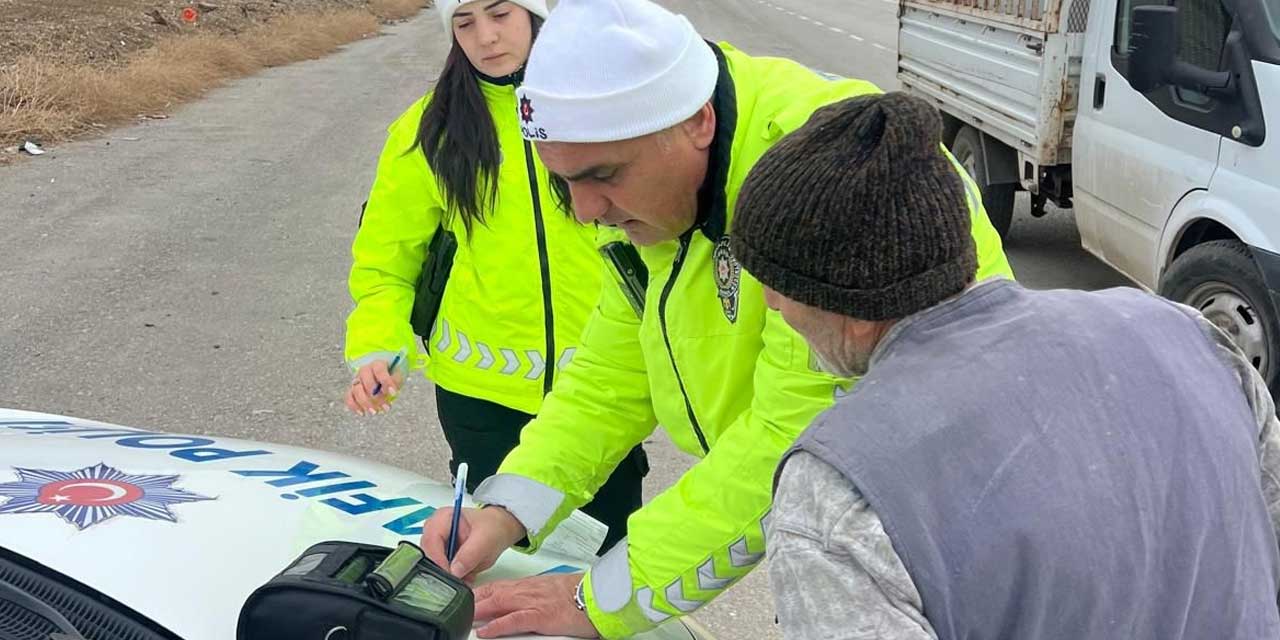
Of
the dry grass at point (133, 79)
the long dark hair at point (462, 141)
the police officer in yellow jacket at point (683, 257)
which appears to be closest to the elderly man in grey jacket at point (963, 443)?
the police officer in yellow jacket at point (683, 257)

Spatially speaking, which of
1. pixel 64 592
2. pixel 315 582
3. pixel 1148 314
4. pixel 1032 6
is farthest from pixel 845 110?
pixel 1032 6

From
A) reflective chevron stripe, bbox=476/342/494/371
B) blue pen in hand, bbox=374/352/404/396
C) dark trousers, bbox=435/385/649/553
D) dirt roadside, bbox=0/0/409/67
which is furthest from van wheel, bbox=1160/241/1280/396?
dirt roadside, bbox=0/0/409/67

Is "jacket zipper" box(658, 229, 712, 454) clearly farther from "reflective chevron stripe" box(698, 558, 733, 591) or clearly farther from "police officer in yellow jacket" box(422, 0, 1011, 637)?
"reflective chevron stripe" box(698, 558, 733, 591)

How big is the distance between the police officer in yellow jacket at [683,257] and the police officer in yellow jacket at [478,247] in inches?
30.8

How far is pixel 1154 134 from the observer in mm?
4984

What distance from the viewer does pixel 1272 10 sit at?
4.28 metres

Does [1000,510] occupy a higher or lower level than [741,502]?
higher

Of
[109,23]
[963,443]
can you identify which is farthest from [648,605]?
[109,23]

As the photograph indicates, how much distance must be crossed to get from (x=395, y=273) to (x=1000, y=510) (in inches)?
69.1

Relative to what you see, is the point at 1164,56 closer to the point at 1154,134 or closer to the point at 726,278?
the point at 1154,134

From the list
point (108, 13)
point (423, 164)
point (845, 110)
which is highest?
point (845, 110)

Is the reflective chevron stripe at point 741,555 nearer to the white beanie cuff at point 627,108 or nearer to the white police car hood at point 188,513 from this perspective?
the white police car hood at point 188,513

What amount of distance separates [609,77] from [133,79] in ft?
42.3

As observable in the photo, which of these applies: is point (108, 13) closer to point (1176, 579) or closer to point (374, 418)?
point (374, 418)
